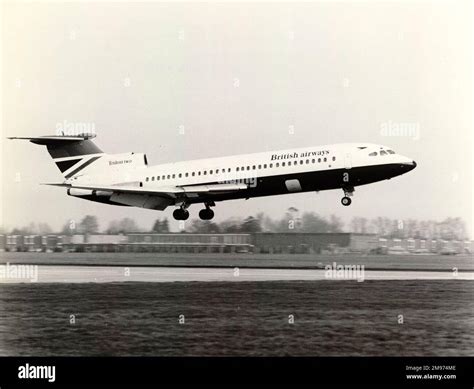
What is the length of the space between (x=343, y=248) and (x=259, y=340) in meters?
52.4

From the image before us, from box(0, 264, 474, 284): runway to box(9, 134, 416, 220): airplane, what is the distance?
451cm

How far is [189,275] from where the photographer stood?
4000 centimetres

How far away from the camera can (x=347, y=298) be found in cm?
3058

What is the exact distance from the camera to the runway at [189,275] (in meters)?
37.4

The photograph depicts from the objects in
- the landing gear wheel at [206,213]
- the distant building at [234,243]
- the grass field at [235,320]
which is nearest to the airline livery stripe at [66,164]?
the landing gear wheel at [206,213]

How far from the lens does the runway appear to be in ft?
123

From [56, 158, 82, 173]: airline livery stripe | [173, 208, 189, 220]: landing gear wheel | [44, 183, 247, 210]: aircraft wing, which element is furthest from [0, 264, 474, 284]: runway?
[56, 158, 82, 173]: airline livery stripe

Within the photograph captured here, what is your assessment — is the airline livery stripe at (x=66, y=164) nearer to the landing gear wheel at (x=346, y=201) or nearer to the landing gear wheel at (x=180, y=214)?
the landing gear wheel at (x=180, y=214)

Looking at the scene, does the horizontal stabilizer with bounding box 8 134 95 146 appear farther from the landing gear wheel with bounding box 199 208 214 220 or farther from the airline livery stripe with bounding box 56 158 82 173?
the landing gear wheel with bounding box 199 208 214 220

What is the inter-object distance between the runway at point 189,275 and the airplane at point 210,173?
4507 millimetres

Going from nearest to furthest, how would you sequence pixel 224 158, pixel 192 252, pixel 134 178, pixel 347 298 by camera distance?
pixel 347 298 → pixel 224 158 → pixel 134 178 → pixel 192 252
